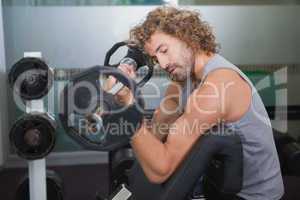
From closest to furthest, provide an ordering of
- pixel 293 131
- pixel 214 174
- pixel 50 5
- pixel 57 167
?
pixel 214 174, pixel 50 5, pixel 57 167, pixel 293 131

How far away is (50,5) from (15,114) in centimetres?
95

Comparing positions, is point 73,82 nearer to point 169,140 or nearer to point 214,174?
point 169,140

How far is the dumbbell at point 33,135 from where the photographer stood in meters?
1.68

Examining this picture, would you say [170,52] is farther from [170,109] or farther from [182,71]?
[170,109]

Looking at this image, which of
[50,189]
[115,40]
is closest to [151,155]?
[50,189]

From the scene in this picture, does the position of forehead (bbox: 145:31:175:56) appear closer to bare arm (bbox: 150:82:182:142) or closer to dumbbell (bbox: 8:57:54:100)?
bare arm (bbox: 150:82:182:142)

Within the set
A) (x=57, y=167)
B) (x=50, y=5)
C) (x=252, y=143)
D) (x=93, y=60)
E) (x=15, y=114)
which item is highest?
(x=50, y=5)

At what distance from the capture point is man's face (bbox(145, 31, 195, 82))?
1511mm

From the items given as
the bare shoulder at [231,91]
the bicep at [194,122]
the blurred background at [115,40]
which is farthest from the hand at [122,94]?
the blurred background at [115,40]

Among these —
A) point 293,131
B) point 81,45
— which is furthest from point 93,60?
point 293,131

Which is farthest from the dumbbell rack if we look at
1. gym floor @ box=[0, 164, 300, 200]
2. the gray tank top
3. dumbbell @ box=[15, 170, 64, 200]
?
the gray tank top

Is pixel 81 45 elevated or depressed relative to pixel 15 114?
elevated

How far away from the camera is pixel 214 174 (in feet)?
3.79

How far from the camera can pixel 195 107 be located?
3.97 ft
